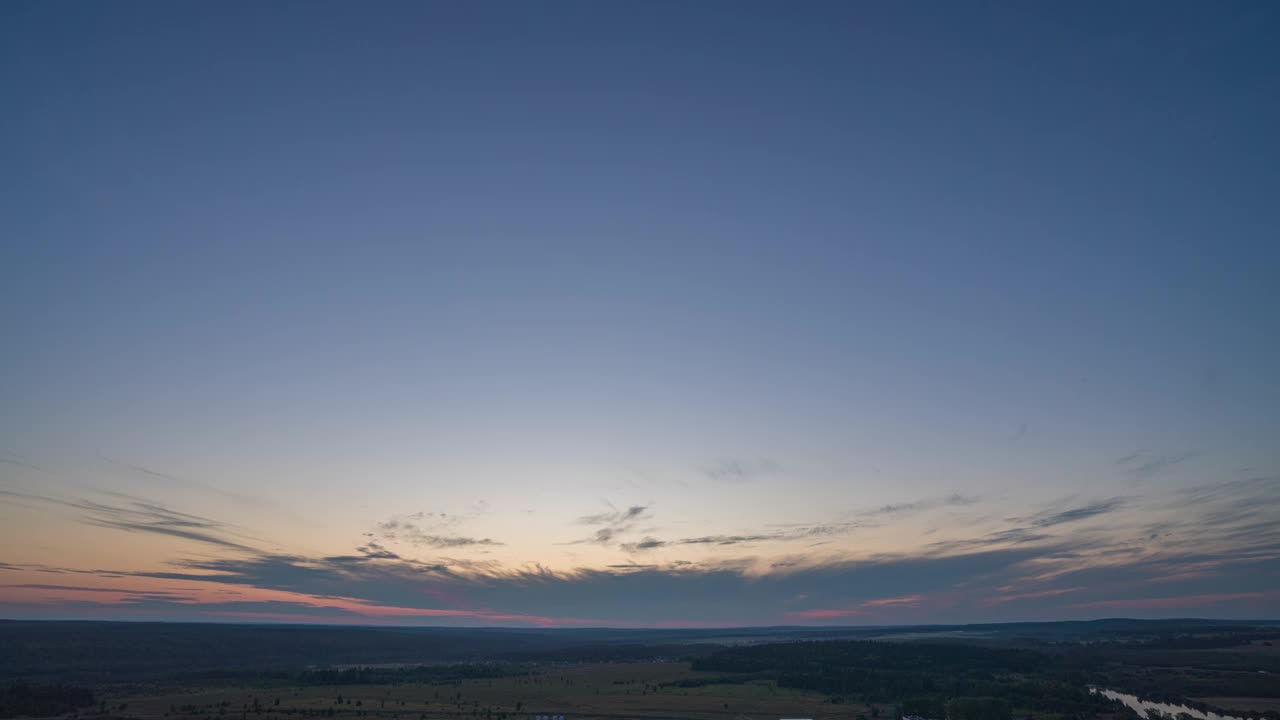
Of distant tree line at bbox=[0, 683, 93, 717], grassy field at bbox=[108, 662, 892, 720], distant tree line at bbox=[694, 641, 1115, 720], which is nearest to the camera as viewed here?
distant tree line at bbox=[0, 683, 93, 717]

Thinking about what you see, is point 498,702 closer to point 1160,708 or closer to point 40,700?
point 40,700

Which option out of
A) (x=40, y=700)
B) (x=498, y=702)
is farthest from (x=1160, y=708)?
(x=40, y=700)

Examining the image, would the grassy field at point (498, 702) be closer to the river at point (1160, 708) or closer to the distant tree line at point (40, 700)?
the distant tree line at point (40, 700)

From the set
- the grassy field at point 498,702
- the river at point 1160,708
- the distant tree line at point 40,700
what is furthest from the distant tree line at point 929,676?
the distant tree line at point 40,700

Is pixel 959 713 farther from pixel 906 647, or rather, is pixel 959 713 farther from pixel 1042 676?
pixel 906 647

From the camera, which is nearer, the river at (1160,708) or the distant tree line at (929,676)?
the river at (1160,708)

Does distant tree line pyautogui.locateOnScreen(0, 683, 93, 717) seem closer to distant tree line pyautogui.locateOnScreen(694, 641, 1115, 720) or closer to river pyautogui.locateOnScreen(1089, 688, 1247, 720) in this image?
distant tree line pyautogui.locateOnScreen(694, 641, 1115, 720)

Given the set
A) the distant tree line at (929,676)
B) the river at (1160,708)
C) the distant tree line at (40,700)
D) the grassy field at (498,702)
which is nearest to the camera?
the distant tree line at (40,700)

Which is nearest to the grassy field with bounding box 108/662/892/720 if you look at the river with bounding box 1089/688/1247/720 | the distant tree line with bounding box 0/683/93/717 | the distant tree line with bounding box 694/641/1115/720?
the distant tree line with bounding box 0/683/93/717
